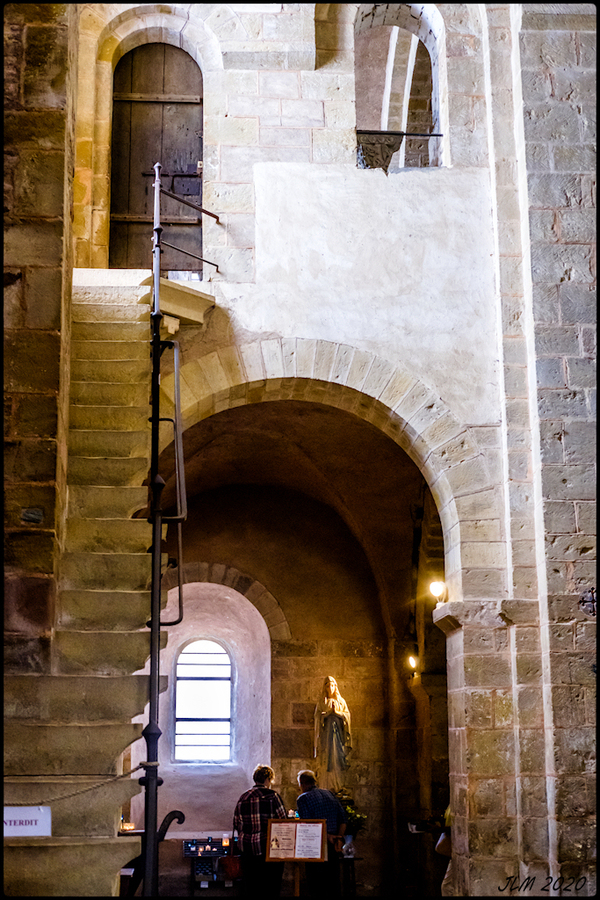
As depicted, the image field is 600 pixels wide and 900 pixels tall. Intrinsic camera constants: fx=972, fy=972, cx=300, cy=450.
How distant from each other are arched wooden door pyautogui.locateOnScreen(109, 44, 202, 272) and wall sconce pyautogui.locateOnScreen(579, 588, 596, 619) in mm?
3666

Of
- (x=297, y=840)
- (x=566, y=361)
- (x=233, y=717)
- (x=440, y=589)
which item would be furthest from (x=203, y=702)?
(x=566, y=361)

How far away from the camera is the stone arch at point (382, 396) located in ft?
20.1

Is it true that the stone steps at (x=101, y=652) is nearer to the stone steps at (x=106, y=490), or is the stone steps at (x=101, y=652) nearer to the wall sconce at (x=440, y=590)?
the stone steps at (x=106, y=490)

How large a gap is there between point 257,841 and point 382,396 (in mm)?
2943

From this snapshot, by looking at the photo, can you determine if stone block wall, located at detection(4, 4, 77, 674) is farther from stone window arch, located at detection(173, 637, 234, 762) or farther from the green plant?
stone window arch, located at detection(173, 637, 234, 762)

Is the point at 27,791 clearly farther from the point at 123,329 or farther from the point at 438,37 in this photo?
the point at 438,37

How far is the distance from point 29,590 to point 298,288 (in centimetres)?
Result: 285

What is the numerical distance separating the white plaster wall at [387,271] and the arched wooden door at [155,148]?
0.98 meters

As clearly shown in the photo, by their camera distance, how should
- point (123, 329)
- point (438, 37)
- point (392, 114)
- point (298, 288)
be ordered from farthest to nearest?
1. point (392, 114)
2. point (438, 37)
3. point (298, 288)
4. point (123, 329)

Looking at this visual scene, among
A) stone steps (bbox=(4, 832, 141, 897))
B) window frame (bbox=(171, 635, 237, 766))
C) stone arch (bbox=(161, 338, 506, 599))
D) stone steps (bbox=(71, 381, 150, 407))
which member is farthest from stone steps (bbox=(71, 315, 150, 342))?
window frame (bbox=(171, 635, 237, 766))

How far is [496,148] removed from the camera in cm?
668

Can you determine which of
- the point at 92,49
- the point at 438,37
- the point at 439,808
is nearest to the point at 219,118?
the point at 92,49

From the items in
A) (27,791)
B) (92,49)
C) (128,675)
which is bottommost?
(27,791)

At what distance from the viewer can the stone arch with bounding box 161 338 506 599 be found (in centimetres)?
614
